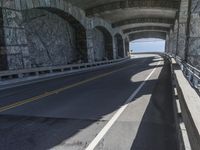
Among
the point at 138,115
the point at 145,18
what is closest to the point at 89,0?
the point at 145,18

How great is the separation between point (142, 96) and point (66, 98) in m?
3.21

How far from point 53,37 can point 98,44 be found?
19.1 meters

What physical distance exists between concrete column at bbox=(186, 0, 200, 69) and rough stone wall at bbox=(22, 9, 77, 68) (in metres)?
15.7

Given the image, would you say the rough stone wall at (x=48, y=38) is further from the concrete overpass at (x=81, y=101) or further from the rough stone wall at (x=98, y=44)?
the rough stone wall at (x=98, y=44)

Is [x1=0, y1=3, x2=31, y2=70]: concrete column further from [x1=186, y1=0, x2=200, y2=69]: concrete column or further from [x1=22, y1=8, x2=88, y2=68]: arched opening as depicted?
[x1=186, y1=0, x2=200, y2=69]: concrete column

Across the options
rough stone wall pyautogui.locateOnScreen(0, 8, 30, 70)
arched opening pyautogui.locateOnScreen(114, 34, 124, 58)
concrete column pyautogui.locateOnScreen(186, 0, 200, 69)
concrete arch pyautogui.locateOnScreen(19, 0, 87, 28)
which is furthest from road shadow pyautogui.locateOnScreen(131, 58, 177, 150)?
arched opening pyautogui.locateOnScreen(114, 34, 124, 58)

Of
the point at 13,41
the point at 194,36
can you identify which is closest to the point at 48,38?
the point at 13,41

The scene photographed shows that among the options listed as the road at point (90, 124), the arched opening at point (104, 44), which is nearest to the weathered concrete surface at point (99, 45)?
the arched opening at point (104, 44)

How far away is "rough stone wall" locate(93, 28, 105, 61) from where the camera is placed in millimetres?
47097

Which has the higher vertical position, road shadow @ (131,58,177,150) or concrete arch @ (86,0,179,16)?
concrete arch @ (86,0,179,16)

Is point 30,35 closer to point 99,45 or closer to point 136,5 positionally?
point 136,5

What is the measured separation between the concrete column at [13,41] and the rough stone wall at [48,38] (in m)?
3.03

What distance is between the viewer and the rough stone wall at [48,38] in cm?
2645

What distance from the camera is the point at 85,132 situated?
6.64 meters
